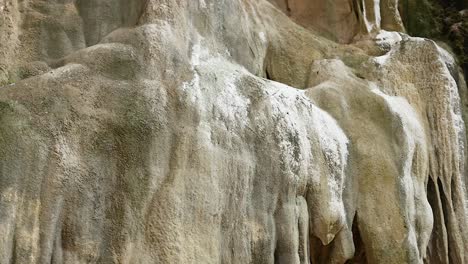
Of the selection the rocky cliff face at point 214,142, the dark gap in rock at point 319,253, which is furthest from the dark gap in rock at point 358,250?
the dark gap in rock at point 319,253

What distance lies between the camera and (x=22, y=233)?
3764 millimetres

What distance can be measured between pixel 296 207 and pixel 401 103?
1950 mm

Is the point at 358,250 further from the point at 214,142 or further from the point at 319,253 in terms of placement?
the point at 214,142

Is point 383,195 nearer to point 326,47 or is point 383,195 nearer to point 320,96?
point 320,96

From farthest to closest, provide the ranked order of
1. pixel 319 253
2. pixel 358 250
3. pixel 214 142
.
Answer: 1. pixel 358 250
2. pixel 319 253
3. pixel 214 142

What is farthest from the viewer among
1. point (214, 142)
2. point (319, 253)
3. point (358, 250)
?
point (358, 250)

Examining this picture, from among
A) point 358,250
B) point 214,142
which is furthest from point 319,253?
point 214,142

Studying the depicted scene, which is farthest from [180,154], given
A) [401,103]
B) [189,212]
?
[401,103]

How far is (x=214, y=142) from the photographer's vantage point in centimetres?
450

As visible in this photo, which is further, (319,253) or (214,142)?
(319,253)

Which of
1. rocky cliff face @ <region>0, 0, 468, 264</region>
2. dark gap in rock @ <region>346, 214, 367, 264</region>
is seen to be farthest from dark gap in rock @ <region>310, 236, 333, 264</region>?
dark gap in rock @ <region>346, 214, 367, 264</region>

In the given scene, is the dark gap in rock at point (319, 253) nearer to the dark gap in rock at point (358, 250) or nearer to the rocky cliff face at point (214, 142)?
the rocky cliff face at point (214, 142)

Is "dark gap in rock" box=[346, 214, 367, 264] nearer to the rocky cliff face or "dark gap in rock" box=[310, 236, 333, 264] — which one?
the rocky cliff face

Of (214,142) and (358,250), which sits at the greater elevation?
(214,142)
